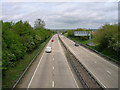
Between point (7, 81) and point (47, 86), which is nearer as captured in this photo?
point (47, 86)

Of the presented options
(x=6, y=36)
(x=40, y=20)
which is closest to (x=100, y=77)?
(x=6, y=36)

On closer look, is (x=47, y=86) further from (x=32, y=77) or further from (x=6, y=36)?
(x=6, y=36)

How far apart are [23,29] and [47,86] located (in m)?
26.5

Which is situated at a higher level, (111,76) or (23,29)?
(23,29)

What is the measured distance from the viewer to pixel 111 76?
2475 cm

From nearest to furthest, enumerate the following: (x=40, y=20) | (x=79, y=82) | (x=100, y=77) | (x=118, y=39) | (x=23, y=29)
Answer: (x=79, y=82)
(x=100, y=77)
(x=118, y=39)
(x=23, y=29)
(x=40, y=20)

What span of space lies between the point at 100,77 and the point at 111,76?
1.46m

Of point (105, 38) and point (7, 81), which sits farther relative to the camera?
point (105, 38)

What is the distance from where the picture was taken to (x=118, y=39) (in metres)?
36.2

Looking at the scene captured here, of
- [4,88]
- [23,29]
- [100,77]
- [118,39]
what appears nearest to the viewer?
[4,88]

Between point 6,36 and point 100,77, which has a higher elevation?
point 6,36

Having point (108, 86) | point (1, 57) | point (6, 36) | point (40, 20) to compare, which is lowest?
point (108, 86)

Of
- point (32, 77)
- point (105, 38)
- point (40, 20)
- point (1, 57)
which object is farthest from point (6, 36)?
point (40, 20)

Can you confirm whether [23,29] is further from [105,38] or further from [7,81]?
[7,81]
